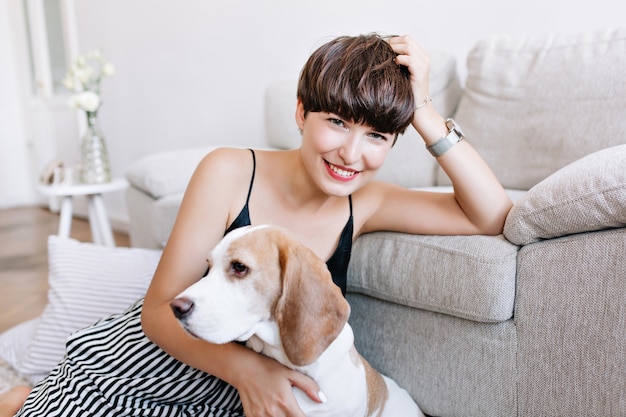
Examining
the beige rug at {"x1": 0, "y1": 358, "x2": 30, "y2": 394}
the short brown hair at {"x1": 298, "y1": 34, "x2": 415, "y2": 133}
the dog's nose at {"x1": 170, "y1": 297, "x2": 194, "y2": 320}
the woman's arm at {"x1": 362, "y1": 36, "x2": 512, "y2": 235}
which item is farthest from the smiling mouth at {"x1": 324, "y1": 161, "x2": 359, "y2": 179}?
the beige rug at {"x1": 0, "y1": 358, "x2": 30, "y2": 394}

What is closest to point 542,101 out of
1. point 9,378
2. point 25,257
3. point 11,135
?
point 9,378

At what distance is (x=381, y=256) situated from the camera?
154 centimetres

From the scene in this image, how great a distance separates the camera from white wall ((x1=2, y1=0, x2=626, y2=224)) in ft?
8.28

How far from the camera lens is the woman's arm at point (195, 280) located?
115 cm

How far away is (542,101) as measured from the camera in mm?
2066

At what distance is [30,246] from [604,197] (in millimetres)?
4272

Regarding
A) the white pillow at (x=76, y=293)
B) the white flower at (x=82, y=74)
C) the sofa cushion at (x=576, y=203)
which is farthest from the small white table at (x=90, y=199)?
the sofa cushion at (x=576, y=203)

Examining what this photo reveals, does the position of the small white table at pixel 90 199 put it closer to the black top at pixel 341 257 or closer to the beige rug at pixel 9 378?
the beige rug at pixel 9 378

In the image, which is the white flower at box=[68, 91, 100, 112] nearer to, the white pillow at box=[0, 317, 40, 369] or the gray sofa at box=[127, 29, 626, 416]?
the white pillow at box=[0, 317, 40, 369]

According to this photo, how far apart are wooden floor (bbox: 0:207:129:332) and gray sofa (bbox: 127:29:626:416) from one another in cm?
199

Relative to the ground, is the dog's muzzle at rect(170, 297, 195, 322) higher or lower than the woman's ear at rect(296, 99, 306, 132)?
lower

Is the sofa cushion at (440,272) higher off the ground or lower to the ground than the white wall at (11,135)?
higher

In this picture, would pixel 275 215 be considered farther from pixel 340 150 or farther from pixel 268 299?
pixel 268 299

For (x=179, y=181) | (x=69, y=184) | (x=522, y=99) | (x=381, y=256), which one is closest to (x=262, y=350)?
(x=381, y=256)
